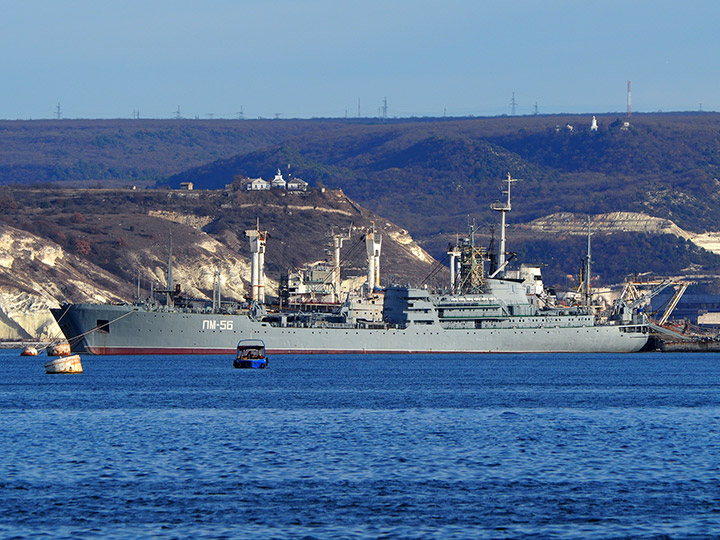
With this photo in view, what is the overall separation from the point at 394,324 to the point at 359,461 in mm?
77787

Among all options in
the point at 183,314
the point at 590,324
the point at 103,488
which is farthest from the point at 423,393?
the point at 590,324

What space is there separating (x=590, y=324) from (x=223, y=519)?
9394 cm

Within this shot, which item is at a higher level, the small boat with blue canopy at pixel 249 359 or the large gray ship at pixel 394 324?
the large gray ship at pixel 394 324

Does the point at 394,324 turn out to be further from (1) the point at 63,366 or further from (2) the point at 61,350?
(1) the point at 63,366

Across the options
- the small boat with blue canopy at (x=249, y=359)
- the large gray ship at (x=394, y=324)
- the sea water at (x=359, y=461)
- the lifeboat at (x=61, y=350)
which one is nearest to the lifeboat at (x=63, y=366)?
the small boat with blue canopy at (x=249, y=359)

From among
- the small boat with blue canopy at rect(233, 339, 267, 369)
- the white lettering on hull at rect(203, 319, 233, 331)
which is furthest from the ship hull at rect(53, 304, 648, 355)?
the small boat with blue canopy at rect(233, 339, 267, 369)

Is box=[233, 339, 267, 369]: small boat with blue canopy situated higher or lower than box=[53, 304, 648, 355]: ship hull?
lower

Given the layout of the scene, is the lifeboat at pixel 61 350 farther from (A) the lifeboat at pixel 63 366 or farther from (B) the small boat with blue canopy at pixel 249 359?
(A) the lifeboat at pixel 63 366

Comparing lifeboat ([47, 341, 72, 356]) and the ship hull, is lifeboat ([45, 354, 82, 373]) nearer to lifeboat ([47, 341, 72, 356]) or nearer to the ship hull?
the ship hull

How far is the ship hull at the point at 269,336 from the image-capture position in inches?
4195

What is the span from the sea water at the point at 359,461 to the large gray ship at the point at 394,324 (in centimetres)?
3657

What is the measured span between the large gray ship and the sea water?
3657 centimetres

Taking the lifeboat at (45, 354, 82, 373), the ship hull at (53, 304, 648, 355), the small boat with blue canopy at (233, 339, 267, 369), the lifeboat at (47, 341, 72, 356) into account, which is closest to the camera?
the lifeboat at (45, 354, 82, 373)

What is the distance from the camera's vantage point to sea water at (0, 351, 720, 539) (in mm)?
28719
